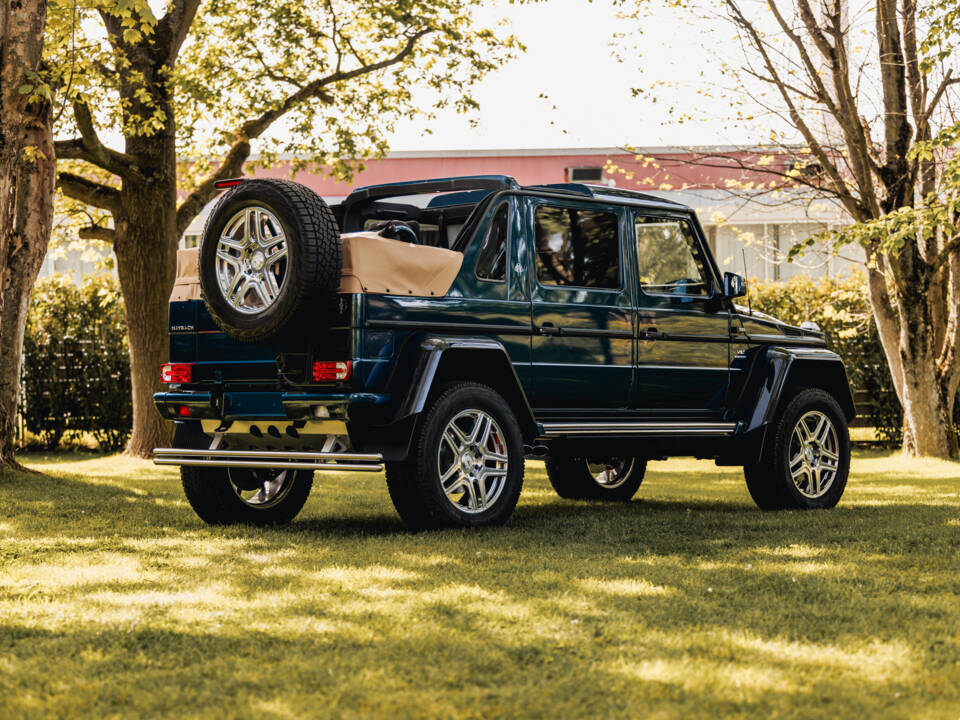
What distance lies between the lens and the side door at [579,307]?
8.17 meters

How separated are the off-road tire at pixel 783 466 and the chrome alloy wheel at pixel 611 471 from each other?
54.6 inches

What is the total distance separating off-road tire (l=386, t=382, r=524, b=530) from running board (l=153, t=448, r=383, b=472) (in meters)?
0.26

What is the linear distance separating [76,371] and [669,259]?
10.1 m

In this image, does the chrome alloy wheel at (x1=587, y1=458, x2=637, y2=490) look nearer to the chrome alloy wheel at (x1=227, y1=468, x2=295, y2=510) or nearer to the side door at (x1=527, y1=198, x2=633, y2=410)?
the side door at (x1=527, y1=198, x2=633, y2=410)

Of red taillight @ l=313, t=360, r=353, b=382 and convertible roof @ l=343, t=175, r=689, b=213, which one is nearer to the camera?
red taillight @ l=313, t=360, r=353, b=382

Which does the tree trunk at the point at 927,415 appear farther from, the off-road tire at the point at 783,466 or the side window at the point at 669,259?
the side window at the point at 669,259

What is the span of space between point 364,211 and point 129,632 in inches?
193

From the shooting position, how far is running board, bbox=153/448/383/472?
7.02 metres

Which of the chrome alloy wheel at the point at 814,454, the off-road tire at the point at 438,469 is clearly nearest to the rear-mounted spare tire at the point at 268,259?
the off-road tire at the point at 438,469

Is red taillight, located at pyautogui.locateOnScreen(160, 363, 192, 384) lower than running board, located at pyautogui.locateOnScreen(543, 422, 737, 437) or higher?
higher

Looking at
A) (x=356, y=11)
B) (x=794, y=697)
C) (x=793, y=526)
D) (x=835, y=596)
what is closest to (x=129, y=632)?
(x=794, y=697)

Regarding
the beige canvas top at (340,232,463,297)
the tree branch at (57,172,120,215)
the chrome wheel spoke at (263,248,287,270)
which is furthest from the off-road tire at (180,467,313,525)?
the tree branch at (57,172,120,215)

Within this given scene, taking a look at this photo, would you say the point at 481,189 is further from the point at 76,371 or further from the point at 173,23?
the point at 76,371

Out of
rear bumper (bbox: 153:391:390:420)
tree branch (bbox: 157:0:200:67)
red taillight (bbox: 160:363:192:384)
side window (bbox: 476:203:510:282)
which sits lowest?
rear bumper (bbox: 153:391:390:420)
